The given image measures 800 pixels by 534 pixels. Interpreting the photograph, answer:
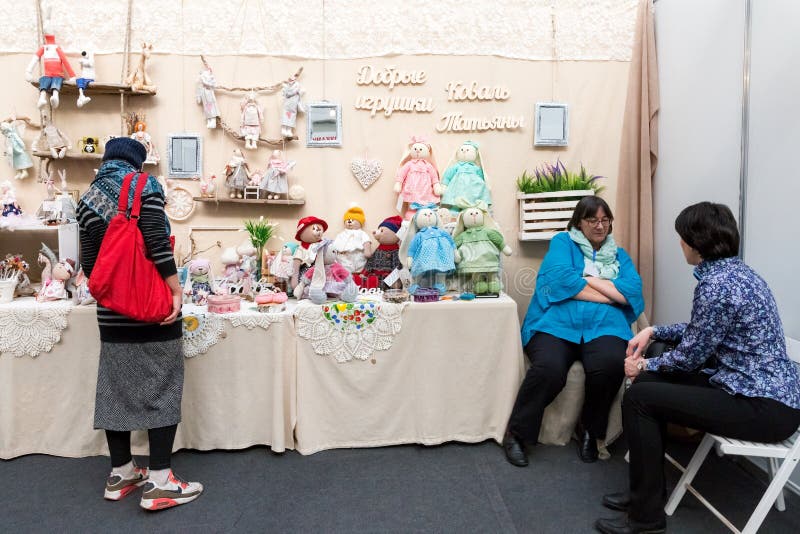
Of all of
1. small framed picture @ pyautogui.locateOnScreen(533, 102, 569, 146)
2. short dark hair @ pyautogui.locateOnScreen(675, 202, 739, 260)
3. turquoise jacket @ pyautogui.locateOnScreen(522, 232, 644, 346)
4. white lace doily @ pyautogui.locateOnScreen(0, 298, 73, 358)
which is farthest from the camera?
small framed picture @ pyautogui.locateOnScreen(533, 102, 569, 146)

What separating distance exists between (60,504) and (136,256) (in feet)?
3.71

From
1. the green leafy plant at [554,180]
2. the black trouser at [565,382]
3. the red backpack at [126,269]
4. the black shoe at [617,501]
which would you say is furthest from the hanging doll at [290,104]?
the black shoe at [617,501]

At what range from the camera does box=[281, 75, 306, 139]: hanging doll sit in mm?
3266

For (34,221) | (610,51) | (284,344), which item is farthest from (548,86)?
(34,221)

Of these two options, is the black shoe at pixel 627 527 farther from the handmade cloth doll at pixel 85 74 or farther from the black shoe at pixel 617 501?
the handmade cloth doll at pixel 85 74

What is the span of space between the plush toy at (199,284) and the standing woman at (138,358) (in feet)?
1.85

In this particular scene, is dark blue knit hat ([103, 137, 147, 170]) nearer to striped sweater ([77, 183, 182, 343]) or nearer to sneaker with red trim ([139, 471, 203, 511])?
striped sweater ([77, 183, 182, 343])

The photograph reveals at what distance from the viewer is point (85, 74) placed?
10.2 ft

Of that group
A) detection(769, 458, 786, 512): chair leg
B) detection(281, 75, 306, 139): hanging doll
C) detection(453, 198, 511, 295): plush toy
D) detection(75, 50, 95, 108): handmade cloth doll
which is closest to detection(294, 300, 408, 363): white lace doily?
detection(453, 198, 511, 295): plush toy

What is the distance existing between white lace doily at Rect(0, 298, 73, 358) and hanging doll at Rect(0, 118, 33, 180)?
1.10 m

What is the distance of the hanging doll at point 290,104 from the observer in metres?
3.27

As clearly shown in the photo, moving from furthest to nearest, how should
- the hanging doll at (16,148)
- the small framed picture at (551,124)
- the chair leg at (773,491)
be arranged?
the small framed picture at (551,124) → the hanging doll at (16,148) → the chair leg at (773,491)

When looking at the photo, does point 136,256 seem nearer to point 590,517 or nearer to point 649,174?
point 590,517

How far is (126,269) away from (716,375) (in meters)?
2.21
